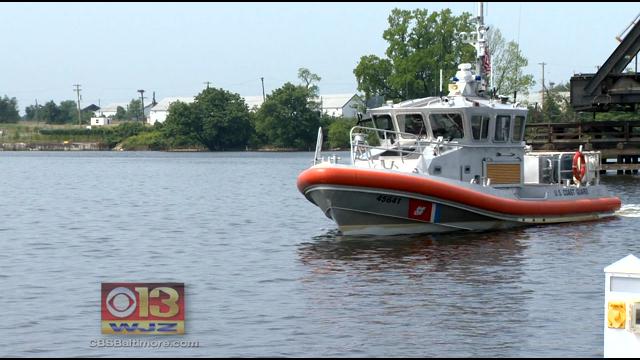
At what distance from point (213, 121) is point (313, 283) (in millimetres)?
120549

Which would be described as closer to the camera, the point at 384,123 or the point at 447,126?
the point at 447,126

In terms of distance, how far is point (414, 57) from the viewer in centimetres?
9056

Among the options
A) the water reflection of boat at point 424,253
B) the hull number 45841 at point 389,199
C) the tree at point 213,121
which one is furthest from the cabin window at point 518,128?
the tree at point 213,121

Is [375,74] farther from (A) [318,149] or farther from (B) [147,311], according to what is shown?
(B) [147,311]

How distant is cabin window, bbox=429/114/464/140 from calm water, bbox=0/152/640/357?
248 centimetres

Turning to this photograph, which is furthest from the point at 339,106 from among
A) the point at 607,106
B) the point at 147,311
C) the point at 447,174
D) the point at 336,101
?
the point at 147,311

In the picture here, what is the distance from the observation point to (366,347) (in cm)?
1312

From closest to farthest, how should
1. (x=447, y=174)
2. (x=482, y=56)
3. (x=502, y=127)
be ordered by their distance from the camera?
(x=447, y=174) → (x=502, y=127) → (x=482, y=56)

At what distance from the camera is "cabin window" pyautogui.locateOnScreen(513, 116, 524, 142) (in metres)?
25.8

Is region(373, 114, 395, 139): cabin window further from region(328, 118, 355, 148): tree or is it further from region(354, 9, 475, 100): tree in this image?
region(328, 118, 355, 148): tree

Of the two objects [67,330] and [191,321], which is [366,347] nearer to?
[191,321]

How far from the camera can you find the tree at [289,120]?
134 meters

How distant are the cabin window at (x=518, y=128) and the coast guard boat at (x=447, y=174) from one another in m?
0.03

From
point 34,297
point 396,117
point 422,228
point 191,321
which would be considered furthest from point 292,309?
point 396,117
